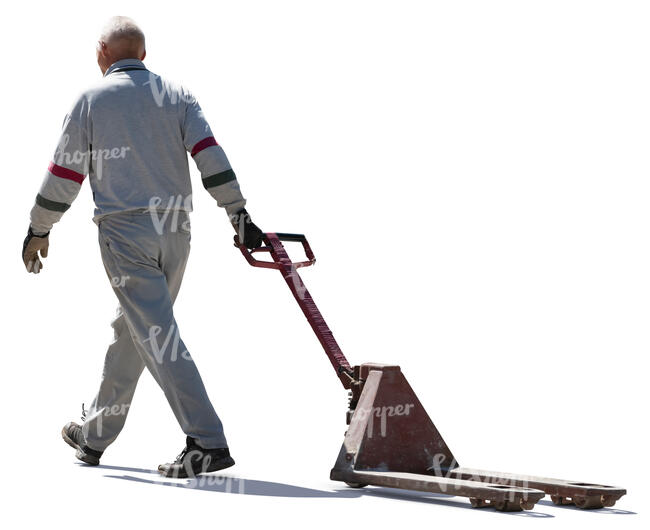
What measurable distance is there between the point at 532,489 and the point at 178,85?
9.24 feet

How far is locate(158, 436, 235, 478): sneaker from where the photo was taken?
611 centimetres

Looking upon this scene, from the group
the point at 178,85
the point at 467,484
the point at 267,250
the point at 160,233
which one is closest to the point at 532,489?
the point at 467,484

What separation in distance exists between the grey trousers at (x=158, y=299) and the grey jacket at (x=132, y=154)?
10 cm

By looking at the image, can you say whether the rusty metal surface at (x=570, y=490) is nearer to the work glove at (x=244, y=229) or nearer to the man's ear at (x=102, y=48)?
the work glove at (x=244, y=229)

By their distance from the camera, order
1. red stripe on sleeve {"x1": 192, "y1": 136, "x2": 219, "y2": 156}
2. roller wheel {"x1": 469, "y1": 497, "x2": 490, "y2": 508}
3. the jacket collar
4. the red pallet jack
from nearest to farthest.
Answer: roller wheel {"x1": 469, "y1": 497, "x2": 490, "y2": 508}, the red pallet jack, red stripe on sleeve {"x1": 192, "y1": 136, "x2": 219, "y2": 156}, the jacket collar

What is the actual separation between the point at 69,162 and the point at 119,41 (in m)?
0.73

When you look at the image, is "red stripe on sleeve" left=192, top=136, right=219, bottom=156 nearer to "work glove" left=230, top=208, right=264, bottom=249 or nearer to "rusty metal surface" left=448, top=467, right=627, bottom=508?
"work glove" left=230, top=208, right=264, bottom=249

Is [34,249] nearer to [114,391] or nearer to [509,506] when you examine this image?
[114,391]

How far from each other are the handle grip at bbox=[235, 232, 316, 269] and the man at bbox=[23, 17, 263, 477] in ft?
0.17

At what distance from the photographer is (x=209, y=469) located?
20.1 ft

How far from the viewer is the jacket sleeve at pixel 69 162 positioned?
20.5ft

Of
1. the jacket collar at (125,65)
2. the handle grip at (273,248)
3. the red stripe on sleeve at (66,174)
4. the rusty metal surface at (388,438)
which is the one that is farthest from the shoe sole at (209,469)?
the jacket collar at (125,65)

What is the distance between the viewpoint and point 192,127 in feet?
20.8

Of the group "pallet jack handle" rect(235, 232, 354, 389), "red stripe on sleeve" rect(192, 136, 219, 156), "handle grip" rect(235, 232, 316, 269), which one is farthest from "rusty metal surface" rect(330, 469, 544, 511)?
"red stripe on sleeve" rect(192, 136, 219, 156)
